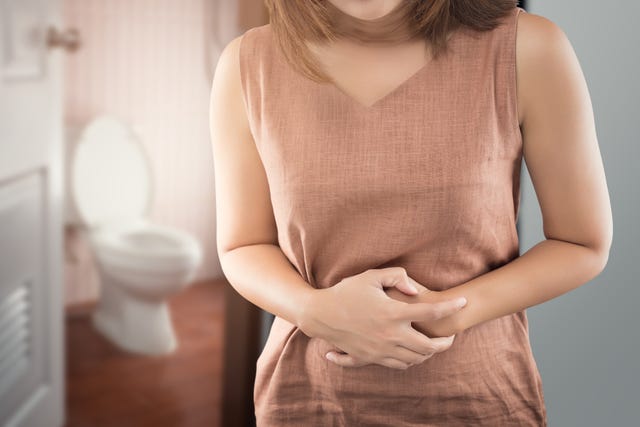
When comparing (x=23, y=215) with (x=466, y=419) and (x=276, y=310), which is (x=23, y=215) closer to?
(x=276, y=310)

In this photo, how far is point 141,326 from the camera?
2.99 meters

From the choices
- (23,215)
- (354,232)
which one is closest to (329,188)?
(354,232)

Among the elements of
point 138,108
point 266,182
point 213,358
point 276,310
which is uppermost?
point 266,182

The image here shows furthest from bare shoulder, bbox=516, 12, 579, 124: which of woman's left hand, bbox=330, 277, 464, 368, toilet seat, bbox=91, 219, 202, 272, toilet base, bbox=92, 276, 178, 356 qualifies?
toilet base, bbox=92, 276, 178, 356

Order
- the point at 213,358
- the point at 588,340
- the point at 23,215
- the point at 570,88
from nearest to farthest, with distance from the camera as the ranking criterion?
the point at 570,88 < the point at 588,340 < the point at 23,215 < the point at 213,358

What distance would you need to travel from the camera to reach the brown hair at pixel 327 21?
808mm

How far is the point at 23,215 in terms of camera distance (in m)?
1.92

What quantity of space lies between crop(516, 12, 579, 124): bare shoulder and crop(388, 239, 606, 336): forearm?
0.17 meters

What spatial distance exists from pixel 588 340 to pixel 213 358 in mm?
1946

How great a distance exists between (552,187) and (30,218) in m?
1.54

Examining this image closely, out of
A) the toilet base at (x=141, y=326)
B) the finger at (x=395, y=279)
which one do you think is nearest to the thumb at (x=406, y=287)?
the finger at (x=395, y=279)

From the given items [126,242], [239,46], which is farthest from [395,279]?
[126,242]

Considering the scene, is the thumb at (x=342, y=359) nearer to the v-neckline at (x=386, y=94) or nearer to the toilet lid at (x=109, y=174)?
the v-neckline at (x=386, y=94)

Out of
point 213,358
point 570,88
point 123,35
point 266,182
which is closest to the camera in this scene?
point 570,88
